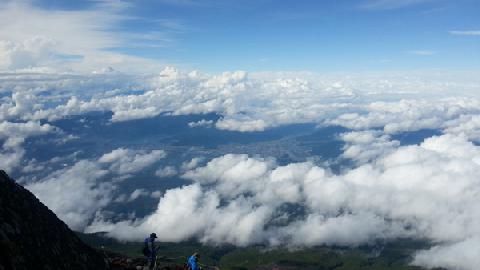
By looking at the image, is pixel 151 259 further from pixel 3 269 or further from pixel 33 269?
pixel 3 269

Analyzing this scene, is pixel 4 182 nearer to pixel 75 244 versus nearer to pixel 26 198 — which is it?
pixel 26 198

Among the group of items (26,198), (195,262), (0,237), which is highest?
(26,198)

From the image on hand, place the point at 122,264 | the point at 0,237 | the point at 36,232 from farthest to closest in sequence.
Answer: the point at 122,264, the point at 36,232, the point at 0,237

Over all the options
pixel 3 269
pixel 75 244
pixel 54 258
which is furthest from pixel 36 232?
pixel 3 269

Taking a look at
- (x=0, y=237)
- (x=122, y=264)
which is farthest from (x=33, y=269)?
(x=122, y=264)

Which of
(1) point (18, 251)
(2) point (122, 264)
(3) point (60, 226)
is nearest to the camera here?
(1) point (18, 251)

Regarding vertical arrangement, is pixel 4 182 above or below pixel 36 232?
above

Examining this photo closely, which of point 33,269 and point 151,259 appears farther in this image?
point 151,259
